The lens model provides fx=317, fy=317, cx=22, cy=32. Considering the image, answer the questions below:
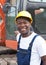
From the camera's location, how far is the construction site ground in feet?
18.3

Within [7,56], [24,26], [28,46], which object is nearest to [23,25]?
[24,26]

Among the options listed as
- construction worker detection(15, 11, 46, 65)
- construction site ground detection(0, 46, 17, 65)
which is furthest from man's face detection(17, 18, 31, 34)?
construction site ground detection(0, 46, 17, 65)

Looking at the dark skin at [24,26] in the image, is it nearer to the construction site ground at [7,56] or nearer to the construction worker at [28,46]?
the construction worker at [28,46]

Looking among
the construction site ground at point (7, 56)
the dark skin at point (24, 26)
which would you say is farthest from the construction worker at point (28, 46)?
the construction site ground at point (7, 56)

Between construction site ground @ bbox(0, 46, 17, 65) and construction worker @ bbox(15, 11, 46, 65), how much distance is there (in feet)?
8.23

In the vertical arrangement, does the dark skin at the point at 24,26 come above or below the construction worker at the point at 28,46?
above

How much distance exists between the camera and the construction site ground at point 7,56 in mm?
5578

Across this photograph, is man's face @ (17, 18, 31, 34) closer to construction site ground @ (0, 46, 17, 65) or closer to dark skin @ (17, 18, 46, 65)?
dark skin @ (17, 18, 46, 65)

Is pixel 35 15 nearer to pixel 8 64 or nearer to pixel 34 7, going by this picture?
pixel 34 7

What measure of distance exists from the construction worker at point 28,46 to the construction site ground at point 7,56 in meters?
2.51

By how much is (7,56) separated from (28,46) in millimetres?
3310

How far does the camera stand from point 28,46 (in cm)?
297

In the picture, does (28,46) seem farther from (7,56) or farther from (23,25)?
(7,56)

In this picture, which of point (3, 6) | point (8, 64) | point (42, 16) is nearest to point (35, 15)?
point (42, 16)
